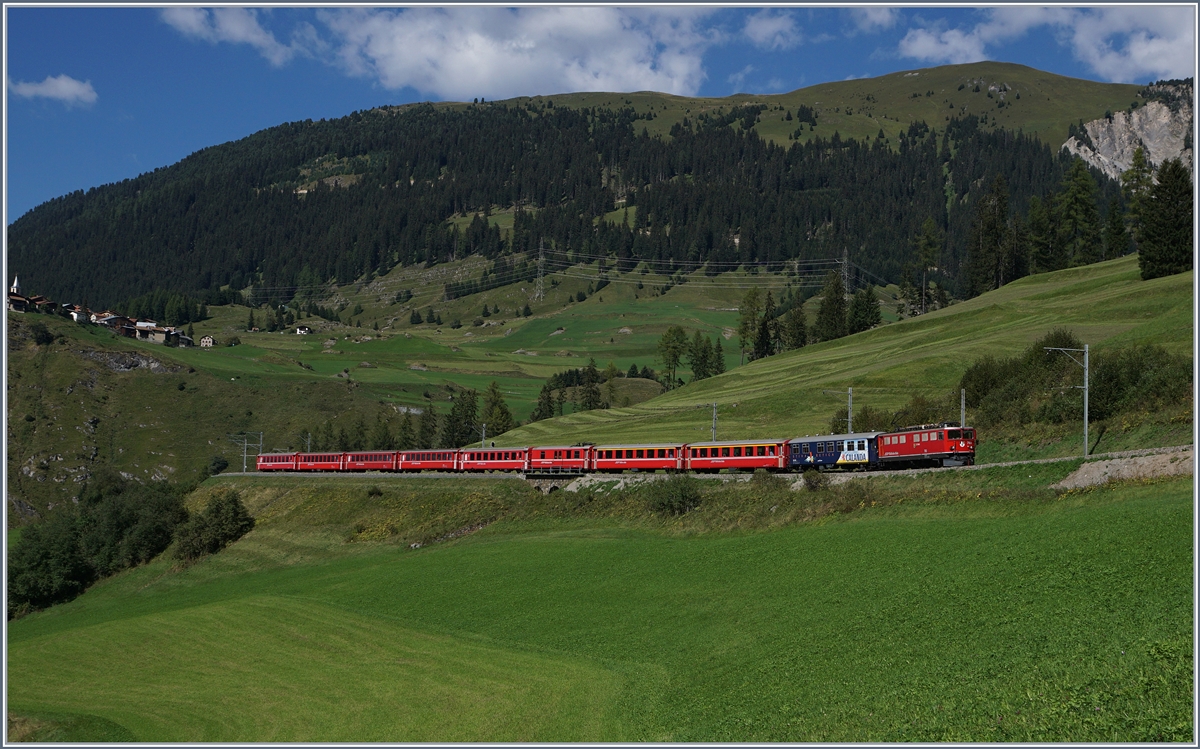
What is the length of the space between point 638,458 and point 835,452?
56.3 ft

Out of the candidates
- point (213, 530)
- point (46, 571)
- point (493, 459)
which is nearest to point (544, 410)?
point (493, 459)

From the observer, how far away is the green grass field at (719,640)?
71.8 feet

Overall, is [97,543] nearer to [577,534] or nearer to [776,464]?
[577,534]

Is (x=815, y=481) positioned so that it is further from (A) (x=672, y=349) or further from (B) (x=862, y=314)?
(A) (x=672, y=349)

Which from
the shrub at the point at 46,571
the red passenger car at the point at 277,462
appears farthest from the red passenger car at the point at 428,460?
the shrub at the point at 46,571

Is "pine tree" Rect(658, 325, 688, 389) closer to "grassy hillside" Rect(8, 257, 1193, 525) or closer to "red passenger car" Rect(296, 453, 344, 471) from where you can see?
"grassy hillside" Rect(8, 257, 1193, 525)

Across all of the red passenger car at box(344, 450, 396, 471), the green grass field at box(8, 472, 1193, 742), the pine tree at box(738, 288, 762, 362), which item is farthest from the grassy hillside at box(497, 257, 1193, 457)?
the green grass field at box(8, 472, 1193, 742)

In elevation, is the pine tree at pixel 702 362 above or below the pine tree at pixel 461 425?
above

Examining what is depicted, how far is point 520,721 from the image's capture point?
2647 cm

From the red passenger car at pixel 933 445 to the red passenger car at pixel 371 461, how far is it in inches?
2150

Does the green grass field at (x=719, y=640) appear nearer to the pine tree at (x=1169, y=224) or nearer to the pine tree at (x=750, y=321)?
the pine tree at (x=1169, y=224)

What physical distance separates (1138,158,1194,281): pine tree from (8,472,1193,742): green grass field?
65001 millimetres

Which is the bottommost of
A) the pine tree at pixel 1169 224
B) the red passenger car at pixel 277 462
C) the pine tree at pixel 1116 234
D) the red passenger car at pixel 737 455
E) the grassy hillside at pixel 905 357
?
the red passenger car at pixel 277 462

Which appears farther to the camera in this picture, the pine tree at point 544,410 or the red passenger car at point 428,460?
the pine tree at point 544,410
